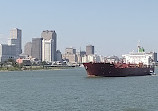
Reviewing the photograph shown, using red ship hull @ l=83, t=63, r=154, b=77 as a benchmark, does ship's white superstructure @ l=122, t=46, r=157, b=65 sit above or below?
above

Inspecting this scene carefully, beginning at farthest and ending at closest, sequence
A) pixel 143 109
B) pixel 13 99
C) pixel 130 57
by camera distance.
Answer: pixel 130 57 < pixel 13 99 < pixel 143 109

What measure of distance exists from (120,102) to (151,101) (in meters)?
3.27

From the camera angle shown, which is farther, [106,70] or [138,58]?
[138,58]

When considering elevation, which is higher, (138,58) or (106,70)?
(138,58)

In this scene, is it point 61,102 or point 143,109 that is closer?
point 143,109

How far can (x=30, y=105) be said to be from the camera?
1329 inches

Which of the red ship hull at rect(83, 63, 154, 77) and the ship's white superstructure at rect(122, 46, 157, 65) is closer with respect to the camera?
the red ship hull at rect(83, 63, 154, 77)

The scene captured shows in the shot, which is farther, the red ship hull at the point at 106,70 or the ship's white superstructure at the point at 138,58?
the ship's white superstructure at the point at 138,58

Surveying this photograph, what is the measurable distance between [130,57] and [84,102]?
7863 centimetres

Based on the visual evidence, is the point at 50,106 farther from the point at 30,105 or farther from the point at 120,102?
the point at 120,102

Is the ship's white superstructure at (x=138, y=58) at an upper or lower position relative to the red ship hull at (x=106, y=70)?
upper

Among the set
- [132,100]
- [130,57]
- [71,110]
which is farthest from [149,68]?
[71,110]

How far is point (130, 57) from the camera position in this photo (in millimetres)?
112375

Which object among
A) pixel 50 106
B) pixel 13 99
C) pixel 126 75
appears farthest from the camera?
pixel 126 75
